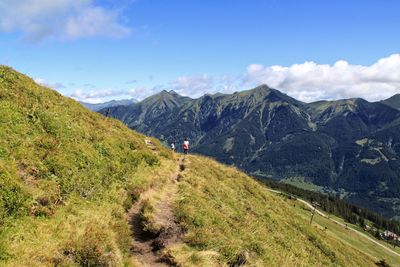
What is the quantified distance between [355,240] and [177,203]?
138 metres

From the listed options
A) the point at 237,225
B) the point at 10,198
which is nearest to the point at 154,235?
the point at 10,198

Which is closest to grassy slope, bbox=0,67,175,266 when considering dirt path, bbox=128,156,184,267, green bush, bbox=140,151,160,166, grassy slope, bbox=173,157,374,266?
green bush, bbox=140,151,160,166

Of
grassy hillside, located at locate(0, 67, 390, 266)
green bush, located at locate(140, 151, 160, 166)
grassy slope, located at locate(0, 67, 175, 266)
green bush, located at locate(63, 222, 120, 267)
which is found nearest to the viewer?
green bush, located at locate(63, 222, 120, 267)

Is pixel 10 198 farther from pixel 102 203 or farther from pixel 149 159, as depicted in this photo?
pixel 149 159

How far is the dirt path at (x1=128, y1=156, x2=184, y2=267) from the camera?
20.3 m

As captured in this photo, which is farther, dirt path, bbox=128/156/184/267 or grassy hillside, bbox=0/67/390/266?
dirt path, bbox=128/156/184/267

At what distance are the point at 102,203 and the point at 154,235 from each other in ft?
13.2

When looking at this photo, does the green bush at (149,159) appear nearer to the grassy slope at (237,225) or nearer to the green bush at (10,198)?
the grassy slope at (237,225)

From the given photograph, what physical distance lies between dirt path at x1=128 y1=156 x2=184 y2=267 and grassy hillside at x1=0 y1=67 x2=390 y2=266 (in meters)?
0.09

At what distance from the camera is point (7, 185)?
18953mm

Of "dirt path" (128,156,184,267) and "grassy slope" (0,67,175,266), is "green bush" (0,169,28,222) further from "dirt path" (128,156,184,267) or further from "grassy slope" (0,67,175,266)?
"dirt path" (128,156,184,267)

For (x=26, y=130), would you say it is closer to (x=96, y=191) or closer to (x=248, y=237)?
(x=96, y=191)

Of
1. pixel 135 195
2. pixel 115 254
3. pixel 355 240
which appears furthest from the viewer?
pixel 355 240

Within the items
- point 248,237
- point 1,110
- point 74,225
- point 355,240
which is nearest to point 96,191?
point 74,225
